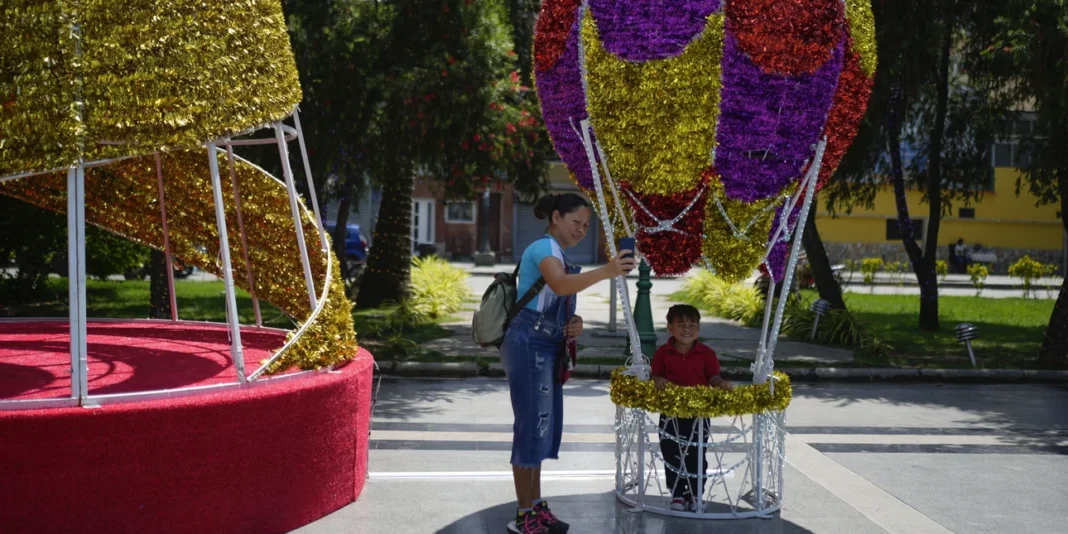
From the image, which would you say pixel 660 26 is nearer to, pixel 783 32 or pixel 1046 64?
pixel 783 32

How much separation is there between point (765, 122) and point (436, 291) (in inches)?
578

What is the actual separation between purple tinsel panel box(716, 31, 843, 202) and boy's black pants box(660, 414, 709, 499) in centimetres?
133

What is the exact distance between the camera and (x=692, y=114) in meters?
5.81

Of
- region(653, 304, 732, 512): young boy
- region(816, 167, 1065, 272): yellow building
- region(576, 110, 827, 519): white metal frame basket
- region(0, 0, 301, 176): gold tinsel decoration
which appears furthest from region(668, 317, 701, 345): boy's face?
region(816, 167, 1065, 272): yellow building

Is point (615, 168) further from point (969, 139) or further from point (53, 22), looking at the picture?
point (969, 139)

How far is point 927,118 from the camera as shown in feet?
62.5

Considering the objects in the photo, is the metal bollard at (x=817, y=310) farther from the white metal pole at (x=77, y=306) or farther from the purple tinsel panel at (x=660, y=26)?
the white metal pole at (x=77, y=306)

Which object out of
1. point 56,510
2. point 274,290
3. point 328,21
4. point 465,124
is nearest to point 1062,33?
point 465,124

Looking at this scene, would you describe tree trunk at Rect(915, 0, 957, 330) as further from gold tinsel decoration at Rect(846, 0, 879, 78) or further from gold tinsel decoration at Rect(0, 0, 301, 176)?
gold tinsel decoration at Rect(0, 0, 301, 176)

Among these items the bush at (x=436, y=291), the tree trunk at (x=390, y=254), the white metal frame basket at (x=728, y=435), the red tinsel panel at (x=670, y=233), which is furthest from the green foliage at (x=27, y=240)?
the red tinsel panel at (x=670, y=233)

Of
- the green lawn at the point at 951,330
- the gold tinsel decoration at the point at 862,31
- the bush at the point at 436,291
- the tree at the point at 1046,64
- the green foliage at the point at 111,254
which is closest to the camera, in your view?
the gold tinsel decoration at the point at 862,31

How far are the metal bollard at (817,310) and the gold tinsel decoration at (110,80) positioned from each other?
1193 centimetres

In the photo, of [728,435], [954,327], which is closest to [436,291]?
[954,327]

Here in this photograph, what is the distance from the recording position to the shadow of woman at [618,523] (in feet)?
18.9
